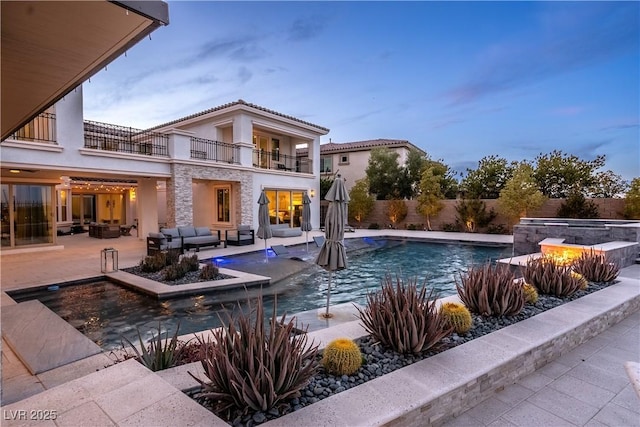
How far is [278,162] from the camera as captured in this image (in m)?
21.9

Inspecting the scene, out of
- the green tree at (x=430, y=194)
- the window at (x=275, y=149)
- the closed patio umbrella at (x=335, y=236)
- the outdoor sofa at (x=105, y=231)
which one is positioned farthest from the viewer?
the green tree at (x=430, y=194)

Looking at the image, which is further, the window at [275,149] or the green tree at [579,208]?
the window at [275,149]

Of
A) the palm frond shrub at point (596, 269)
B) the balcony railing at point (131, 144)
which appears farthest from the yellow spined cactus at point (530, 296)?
the balcony railing at point (131, 144)

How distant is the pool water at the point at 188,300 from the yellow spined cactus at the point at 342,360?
1.28 metres

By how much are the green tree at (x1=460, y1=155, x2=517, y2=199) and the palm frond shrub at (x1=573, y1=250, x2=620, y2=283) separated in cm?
1615

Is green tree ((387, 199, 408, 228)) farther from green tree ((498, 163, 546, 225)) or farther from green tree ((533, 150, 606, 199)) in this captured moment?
green tree ((533, 150, 606, 199))

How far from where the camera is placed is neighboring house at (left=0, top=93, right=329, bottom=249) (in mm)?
11758

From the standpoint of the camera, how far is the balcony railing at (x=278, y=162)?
799 inches

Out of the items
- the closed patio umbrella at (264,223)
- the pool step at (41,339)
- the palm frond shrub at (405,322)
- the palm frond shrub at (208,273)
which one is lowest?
the pool step at (41,339)

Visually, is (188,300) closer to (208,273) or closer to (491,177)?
(208,273)

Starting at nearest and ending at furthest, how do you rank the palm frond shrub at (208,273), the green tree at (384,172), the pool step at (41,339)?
the pool step at (41,339), the palm frond shrub at (208,273), the green tree at (384,172)

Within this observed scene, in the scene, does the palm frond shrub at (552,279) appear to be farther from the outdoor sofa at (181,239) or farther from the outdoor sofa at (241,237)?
the outdoor sofa at (241,237)

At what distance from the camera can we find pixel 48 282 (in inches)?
326

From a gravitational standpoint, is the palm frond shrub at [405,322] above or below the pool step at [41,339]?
above
